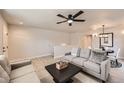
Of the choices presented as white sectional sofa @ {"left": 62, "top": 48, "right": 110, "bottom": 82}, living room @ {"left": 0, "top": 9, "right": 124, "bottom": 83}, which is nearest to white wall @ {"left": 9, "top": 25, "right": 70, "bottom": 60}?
living room @ {"left": 0, "top": 9, "right": 124, "bottom": 83}

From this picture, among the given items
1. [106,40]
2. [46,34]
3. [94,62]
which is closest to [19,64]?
[46,34]

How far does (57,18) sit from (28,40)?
0.91 meters

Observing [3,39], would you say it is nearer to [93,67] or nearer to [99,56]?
[93,67]

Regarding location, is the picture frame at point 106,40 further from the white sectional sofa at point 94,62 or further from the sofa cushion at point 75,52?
the sofa cushion at point 75,52

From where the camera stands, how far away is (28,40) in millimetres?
1567

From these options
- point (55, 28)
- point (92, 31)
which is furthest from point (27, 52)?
point (92, 31)

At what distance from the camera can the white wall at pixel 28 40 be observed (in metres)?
1.42

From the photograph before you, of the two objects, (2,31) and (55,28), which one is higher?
(55,28)

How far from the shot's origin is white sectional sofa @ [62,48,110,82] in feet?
5.45

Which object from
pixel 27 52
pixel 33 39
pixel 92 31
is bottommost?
pixel 27 52

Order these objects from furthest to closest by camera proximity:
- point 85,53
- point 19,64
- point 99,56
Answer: point 85,53 < point 99,56 < point 19,64
